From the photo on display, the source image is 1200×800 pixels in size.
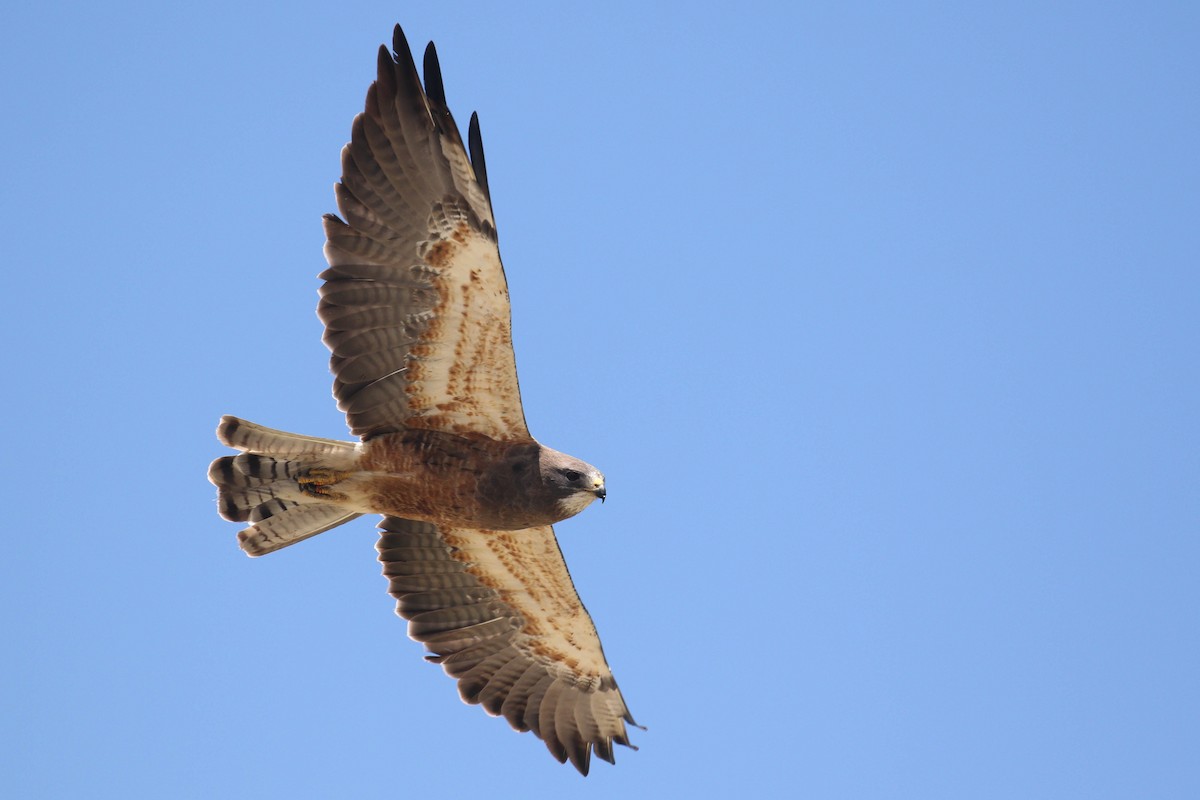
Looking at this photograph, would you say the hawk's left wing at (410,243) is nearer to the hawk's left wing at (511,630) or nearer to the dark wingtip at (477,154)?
the dark wingtip at (477,154)

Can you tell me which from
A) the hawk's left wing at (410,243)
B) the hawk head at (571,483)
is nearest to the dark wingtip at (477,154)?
the hawk's left wing at (410,243)

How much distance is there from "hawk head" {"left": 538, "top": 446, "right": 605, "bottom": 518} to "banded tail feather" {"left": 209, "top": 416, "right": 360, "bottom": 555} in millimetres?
1703

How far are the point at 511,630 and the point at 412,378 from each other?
326 cm

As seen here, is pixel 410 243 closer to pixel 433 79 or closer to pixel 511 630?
pixel 433 79

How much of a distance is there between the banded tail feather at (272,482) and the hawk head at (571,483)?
1.70 m

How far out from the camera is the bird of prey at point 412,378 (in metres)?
12.0

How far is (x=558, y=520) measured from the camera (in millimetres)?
12594

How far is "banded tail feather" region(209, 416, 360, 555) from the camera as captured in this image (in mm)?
12491

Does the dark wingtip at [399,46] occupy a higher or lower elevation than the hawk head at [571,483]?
higher

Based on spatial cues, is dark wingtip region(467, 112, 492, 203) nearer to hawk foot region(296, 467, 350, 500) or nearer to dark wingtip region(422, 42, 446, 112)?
dark wingtip region(422, 42, 446, 112)

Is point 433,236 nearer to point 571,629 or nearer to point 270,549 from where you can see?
point 270,549

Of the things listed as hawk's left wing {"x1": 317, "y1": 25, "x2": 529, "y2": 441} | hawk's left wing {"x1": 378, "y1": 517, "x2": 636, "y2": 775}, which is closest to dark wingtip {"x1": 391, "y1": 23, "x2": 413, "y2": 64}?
hawk's left wing {"x1": 317, "y1": 25, "x2": 529, "y2": 441}

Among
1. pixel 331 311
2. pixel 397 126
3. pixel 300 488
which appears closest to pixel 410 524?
pixel 300 488

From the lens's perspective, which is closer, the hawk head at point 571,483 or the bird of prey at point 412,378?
the bird of prey at point 412,378
